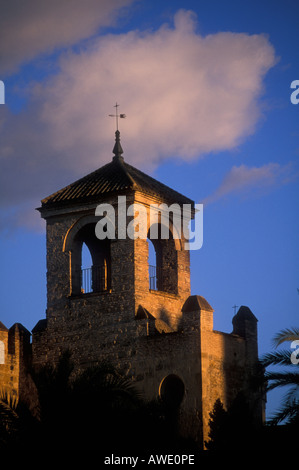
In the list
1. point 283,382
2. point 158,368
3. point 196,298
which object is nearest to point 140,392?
point 158,368

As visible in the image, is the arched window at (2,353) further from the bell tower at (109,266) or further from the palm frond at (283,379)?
the palm frond at (283,379)

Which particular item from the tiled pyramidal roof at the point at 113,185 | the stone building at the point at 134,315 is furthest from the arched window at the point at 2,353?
the tiled pyramidal roof at the point at 113,185

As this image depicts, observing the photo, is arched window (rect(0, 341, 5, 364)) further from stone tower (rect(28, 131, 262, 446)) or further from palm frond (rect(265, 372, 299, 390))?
palm frond (rect(265, 372, 299, 390))

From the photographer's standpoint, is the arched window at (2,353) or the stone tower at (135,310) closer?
the stone tower at (135,310)

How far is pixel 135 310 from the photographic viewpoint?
1577 inches

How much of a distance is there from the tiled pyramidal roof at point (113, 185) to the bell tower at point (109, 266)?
34mm

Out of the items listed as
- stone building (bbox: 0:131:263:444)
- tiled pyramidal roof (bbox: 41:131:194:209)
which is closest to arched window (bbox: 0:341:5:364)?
stone building (bbox: 0:131:263:444)

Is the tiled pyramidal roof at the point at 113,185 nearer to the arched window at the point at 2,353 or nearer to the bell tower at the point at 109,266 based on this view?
the bell tower at the point at 109,266

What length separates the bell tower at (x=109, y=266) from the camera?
40.5 metres

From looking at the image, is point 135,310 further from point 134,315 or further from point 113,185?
point 113,185

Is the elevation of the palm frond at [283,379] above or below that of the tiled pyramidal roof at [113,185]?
below

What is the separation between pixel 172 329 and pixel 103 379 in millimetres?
6944

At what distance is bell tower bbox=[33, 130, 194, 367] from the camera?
1593 inches

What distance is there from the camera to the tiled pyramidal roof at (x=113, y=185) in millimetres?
41156
